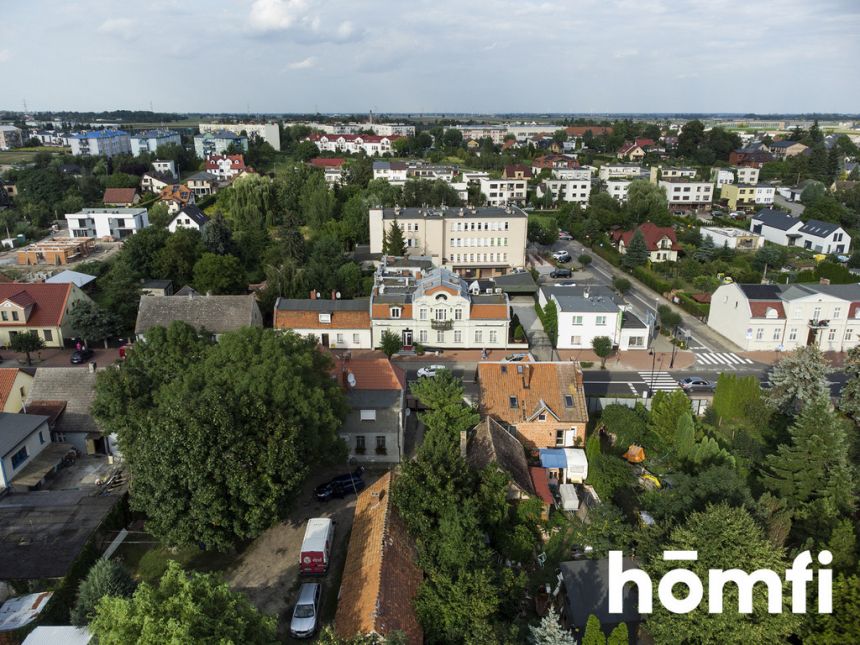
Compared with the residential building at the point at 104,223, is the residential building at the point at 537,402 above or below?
below

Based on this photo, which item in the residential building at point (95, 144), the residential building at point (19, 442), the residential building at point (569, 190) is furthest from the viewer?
the residential building at point (95, 144)

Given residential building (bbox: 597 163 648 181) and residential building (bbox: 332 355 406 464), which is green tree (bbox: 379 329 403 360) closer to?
residential building (bbox: 332 355 406 464)

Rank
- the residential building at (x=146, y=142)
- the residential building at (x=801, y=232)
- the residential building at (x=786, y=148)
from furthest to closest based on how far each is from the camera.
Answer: the residential building at (x=786, y=148), the residential building at (x=146, y=142), the residential building at (x=801, y=232)

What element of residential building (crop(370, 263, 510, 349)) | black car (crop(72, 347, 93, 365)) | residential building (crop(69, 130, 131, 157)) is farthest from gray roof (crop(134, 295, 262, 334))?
residential building (crop(69, 130, 131, 157))

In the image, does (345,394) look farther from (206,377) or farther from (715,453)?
(715,453)

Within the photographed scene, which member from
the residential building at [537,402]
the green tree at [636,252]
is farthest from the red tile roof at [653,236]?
the residential building at [537,402]

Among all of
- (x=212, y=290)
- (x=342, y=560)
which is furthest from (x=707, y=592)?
(x=212, y=290)

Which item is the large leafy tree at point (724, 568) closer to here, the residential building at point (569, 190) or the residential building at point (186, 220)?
the residential building at point (186, 220)
